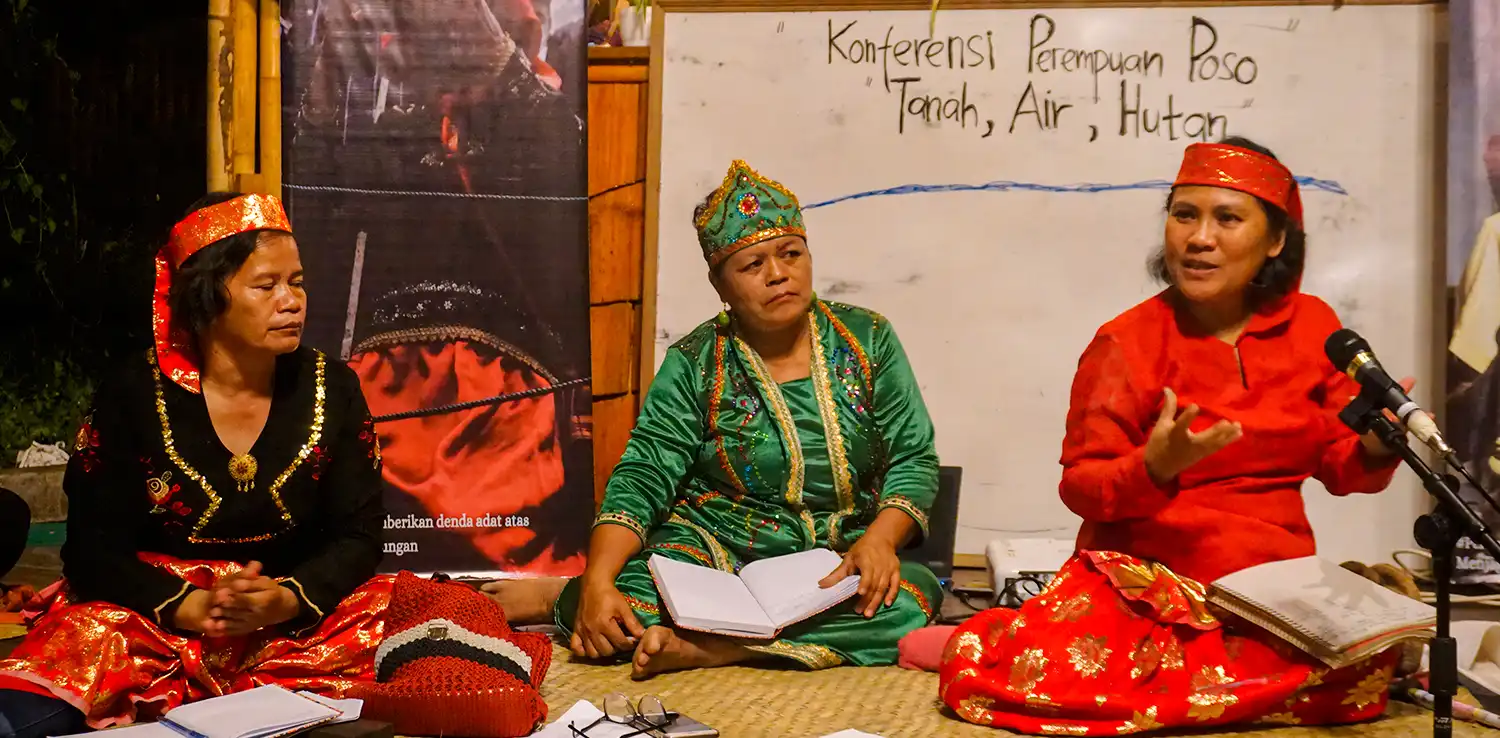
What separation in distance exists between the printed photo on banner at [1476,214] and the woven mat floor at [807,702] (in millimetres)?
1476

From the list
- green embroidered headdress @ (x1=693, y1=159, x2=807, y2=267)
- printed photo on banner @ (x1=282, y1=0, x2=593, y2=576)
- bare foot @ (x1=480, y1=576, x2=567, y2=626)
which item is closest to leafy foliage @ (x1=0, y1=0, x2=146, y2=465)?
printed photo on banner @ (x1=282, y1=0, x2=593, y2=576)

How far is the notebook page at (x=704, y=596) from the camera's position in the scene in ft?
11.9

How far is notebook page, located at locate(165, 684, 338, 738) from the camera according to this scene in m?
2.83

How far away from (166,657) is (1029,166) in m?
2.95

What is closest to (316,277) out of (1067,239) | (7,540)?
(7,540)

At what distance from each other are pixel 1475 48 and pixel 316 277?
3.75m

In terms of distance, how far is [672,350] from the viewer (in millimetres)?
4156

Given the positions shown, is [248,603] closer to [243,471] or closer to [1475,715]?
[243,471]

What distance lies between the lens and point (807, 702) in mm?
3434

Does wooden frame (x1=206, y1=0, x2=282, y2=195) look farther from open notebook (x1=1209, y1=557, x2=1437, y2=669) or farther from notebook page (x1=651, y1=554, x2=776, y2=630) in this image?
open notebook (x1=1209, y1=557, x2=1437, y2=669)

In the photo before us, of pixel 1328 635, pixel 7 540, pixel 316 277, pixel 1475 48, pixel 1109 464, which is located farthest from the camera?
pixel 316 277

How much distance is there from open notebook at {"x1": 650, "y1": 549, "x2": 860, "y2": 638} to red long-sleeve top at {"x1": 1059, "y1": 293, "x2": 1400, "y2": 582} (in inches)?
28.6

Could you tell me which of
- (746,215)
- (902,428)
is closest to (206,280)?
(746,215)

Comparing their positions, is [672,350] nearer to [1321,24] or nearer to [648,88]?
[648,88]
